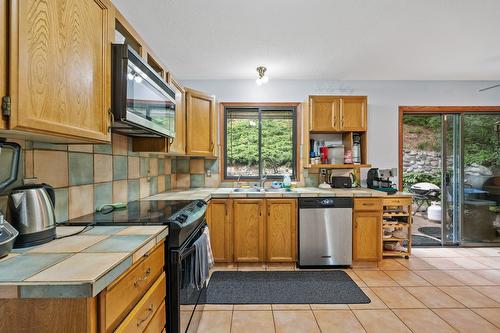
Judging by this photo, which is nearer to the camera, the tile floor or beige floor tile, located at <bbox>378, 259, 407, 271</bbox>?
the tile floor

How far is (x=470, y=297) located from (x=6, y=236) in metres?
3.43

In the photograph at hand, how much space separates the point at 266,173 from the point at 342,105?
138 cm

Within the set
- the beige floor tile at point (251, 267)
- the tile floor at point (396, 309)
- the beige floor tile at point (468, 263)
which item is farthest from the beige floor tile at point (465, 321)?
the beige floor tile at point (251, 267)

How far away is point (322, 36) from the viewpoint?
241cm

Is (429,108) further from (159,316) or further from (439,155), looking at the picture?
(159,316)

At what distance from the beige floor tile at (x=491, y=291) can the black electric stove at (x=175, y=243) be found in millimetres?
2737

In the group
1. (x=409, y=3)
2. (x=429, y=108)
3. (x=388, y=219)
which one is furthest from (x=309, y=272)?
(x=429, y=108)

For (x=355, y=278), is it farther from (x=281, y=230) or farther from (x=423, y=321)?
(x=281, y=230)

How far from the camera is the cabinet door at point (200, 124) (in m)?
2.93

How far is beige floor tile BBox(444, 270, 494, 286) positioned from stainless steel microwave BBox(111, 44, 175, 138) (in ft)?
11.2

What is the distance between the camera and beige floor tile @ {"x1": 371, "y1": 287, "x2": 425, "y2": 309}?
2205 mm

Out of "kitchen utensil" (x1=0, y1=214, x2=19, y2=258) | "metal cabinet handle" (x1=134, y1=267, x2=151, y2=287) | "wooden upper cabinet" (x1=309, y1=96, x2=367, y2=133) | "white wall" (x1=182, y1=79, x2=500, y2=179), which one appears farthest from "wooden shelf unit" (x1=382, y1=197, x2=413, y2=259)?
"kitchen utensil" (x1=0, y1=214, x2=19, y2=258)

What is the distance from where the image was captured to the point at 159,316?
1263mm

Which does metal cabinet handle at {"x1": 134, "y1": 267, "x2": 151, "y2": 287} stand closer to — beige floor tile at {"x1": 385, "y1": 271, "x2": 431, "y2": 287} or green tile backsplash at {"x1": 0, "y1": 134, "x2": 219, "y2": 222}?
green tile backsplash at {"x1": 0, "y1": 134, "x2": 219, "y2": 222}
